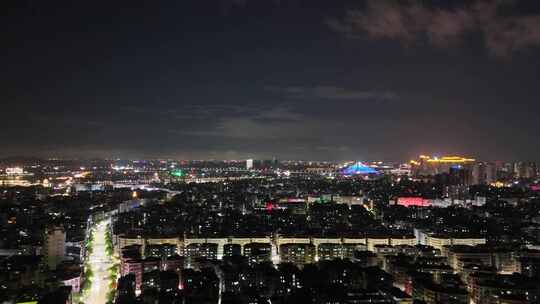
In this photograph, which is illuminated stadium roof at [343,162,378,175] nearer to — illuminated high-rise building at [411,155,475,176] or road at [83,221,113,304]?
illuminated high-rise building at [411,155,475,176]

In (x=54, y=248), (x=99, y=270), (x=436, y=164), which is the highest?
(x=436, y=164)

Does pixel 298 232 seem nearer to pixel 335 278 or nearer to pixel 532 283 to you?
pixel 335 278

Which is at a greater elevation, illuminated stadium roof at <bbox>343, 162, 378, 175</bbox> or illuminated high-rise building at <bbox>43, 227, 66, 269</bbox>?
illuminated stadium roof at <bbox>343, 162, 378, 175</bbox>

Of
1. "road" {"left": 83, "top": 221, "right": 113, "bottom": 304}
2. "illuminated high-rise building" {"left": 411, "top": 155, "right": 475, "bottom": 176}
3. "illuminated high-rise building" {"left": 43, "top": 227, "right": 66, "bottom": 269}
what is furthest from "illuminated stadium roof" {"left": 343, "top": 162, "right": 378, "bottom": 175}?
"illuminated high-rise building" {"left": 43, "top": 227, "right": 66, "bottom": 269}

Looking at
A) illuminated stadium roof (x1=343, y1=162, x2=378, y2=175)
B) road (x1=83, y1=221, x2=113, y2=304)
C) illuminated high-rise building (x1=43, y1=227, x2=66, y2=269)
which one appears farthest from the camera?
illuminated stadium roof (x1=343, y1=162, x2=378, y2=175)

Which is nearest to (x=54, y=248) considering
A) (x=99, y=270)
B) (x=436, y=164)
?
(x=99, y=270)

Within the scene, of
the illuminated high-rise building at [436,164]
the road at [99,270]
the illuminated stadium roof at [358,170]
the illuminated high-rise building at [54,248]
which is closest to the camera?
the road at [99,270]

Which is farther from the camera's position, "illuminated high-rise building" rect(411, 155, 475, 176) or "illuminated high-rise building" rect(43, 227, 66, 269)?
"illuminated high-rise building" rect(411, 155, 475, 176)

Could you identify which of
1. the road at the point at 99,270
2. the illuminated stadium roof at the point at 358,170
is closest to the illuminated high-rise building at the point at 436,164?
the illuminated stadium roof at the point at 358,170

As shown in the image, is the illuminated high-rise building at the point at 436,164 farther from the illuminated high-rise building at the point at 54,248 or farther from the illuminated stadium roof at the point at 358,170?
the illuminated high-rise building at the point at 54,248

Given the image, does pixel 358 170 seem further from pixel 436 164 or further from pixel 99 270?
pixel 99 270
